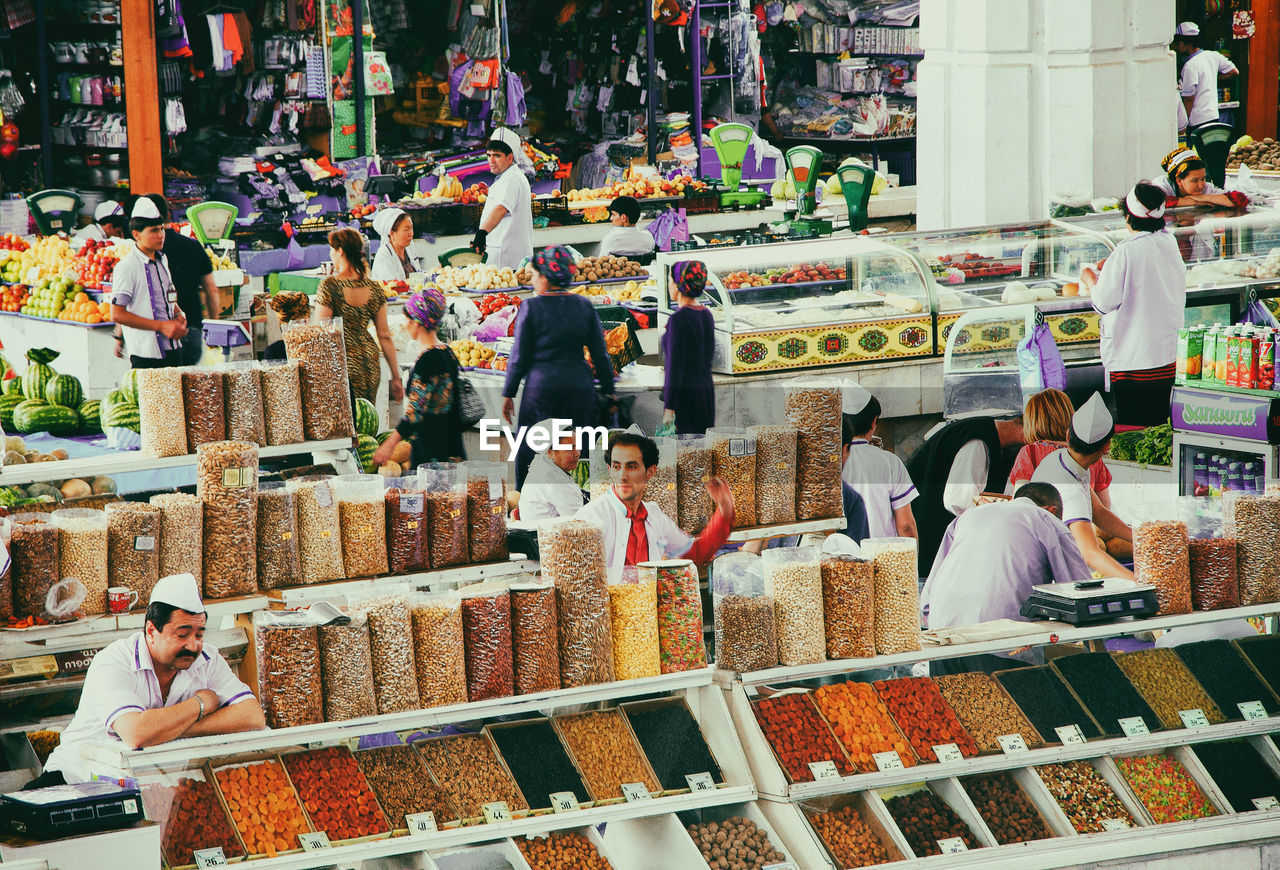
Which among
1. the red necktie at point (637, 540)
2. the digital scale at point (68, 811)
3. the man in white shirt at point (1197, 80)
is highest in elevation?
the man in white shirt at point (1197, 80)

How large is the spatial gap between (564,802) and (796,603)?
2.39ft

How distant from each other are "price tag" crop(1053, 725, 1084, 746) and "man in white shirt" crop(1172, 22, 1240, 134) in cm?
1095

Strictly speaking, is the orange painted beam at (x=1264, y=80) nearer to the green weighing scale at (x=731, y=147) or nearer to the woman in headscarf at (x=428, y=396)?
the green weighing scale at (x=731, y=147)

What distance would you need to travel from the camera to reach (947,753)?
163 inches

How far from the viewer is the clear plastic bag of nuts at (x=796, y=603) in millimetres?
4031

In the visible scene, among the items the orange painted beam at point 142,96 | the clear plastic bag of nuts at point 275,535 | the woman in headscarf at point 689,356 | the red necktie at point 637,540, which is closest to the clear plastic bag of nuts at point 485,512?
the red necktie at point 637,540

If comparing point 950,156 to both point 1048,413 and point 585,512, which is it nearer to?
point 1048,413

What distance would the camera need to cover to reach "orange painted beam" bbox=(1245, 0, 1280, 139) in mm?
15648

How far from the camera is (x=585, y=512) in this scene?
457 centimetres

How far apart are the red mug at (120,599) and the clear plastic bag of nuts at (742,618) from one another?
166 centimetres

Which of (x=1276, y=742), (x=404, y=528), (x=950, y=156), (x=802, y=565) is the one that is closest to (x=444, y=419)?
(x=404, y=528)

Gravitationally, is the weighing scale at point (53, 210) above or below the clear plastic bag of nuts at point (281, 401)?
above

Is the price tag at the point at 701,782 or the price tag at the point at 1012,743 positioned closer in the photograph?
the price tag at the point at 701,782

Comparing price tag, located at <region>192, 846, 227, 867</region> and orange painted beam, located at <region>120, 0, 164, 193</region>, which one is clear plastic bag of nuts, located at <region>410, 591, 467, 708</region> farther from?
orange painted beam, located at <region>120, 0, 164, 193</region>
